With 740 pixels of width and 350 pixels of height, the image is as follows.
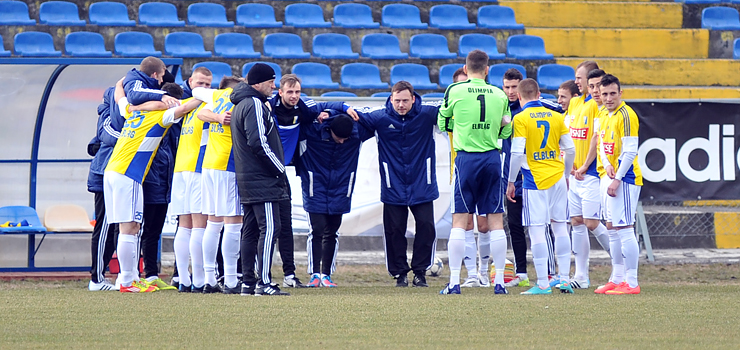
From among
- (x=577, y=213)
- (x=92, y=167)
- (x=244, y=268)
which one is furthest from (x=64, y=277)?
(x=577, y=213)

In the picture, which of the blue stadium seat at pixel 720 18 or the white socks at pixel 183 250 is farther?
the blue stadium seat at pixel 720 18

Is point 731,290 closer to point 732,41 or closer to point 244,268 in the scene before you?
point 244,268

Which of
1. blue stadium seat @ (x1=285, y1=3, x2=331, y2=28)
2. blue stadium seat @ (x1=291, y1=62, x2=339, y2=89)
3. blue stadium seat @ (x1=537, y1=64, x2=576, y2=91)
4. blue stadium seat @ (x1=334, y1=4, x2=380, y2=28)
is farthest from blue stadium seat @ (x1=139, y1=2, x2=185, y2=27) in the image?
blue stadium seat @ (x1=537, y1=64, x2=576, y2=91)

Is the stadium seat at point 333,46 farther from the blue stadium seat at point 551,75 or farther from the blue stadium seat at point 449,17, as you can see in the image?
the blue stadium seat at point 551,75

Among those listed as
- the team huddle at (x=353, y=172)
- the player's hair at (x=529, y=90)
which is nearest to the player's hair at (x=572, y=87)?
the team huddle at (x=353, y=172)

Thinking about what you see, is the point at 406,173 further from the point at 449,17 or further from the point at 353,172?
the point at 449,17

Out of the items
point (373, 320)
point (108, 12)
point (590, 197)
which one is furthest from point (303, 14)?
point (373, 320)

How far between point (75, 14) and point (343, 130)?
932 cm

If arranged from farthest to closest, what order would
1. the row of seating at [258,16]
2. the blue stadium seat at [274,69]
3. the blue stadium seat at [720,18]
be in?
1. the blue stadium seat at [720,18]
2. the row of seating at [258,16]
3. the blue stadium seat at [274,69]

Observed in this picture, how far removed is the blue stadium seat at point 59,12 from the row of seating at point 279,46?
928 mm

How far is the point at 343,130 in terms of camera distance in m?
8.77

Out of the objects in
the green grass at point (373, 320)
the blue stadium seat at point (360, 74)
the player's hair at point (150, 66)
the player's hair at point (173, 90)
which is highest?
the blue stadium seat at point (360, 74)

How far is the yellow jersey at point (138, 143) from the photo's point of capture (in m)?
7.99

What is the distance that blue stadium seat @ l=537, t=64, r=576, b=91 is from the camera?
16062mm
